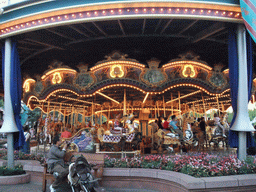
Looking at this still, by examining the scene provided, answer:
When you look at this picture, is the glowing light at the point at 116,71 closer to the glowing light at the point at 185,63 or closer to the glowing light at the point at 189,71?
the glowing light at the point at 185,63

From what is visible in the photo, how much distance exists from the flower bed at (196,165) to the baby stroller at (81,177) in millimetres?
2277

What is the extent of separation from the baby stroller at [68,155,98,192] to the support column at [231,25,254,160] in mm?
4382

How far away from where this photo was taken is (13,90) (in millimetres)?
8422

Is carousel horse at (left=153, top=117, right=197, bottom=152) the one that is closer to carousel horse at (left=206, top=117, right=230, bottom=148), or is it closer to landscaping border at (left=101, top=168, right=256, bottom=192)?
carousel horse at (left=206, top=117, right=230, bottom=148)

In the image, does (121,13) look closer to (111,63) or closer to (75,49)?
(111,63)

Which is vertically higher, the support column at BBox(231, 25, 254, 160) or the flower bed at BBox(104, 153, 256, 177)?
the support column at BBox(231, 25, 254, 160)

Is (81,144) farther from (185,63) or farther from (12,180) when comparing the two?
(185,63)

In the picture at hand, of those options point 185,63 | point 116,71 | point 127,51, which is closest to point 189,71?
point 185,63

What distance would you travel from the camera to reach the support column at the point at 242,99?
7.11 metres

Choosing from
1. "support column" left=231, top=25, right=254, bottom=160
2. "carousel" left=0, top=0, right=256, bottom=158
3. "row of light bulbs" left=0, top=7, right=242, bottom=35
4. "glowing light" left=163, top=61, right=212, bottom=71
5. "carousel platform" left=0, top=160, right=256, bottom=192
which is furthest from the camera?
"glowing light" left=163, top=61, right=212, bottom=71

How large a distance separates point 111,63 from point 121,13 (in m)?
3.21

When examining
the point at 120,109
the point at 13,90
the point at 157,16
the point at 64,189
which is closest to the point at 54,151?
the point at 64,189

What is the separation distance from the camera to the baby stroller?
510 cm

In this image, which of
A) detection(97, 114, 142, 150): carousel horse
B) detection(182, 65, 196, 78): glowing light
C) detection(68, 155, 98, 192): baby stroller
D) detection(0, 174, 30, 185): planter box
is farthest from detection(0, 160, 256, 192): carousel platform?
detection(182, 65, 196, 78): glowing light
